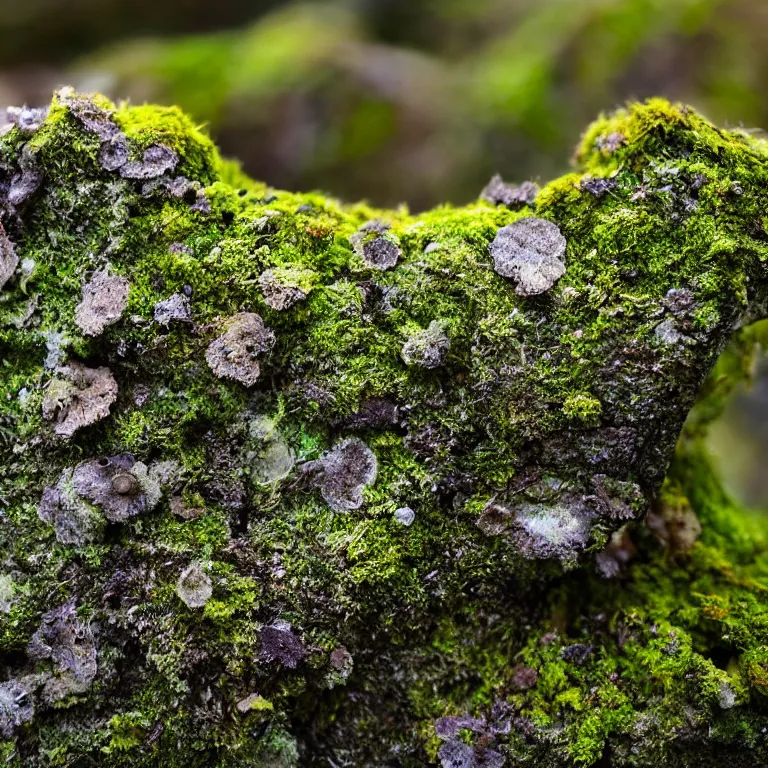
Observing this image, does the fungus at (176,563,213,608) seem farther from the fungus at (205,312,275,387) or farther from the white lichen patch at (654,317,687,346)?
the white lichen patch at (654,317,687,346)

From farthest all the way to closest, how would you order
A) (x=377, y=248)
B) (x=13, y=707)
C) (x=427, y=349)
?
(x=377, y=248)
(x=427, y=349)
(x=13, y=707)

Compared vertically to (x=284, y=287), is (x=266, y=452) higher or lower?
lower

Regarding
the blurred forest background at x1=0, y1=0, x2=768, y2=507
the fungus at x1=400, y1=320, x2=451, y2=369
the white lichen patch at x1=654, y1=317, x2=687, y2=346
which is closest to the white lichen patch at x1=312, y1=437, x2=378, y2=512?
the fungus at x1=400, y1=320, x2=451, y2=369

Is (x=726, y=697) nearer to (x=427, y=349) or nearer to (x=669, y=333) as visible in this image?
(x=669, y=333)

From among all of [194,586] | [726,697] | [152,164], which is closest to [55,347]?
[152,164]

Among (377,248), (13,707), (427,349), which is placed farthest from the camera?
(377,248)

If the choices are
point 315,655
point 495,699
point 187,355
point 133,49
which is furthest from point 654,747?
point 133,49

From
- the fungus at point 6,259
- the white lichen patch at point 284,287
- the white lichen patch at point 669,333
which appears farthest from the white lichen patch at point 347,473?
the fungus at point 6,259
